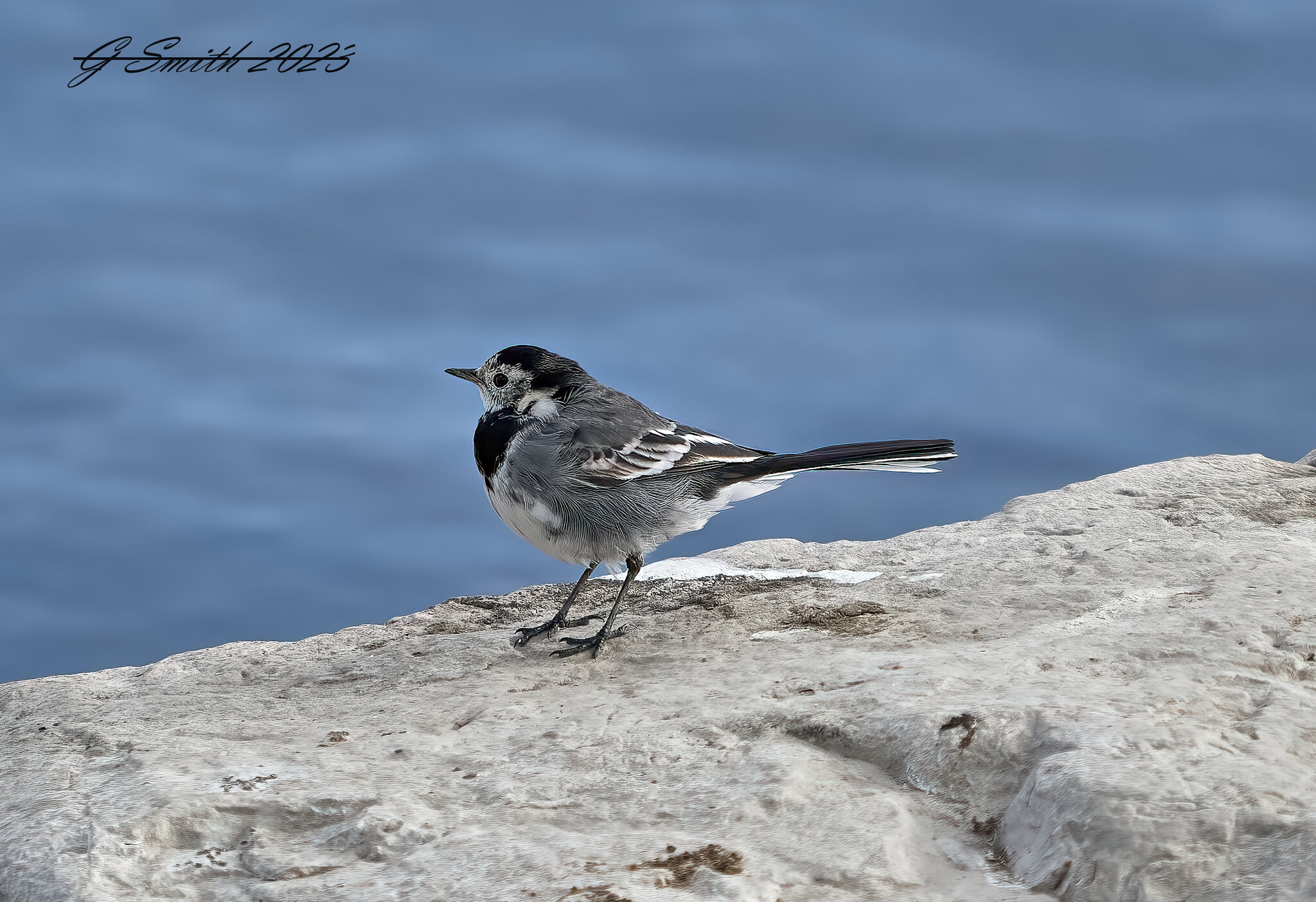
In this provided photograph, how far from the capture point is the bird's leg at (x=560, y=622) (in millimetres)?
5941

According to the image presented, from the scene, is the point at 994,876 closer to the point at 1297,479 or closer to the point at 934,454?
the point at 934,454

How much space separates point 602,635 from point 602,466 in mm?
843

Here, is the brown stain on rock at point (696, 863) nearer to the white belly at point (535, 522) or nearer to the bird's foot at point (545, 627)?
the white belly at point (535, 522)

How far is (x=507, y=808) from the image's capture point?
3727 millimetres

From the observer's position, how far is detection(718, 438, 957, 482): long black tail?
5.46 metres

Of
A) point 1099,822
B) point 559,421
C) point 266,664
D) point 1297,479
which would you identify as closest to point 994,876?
point 1099,822

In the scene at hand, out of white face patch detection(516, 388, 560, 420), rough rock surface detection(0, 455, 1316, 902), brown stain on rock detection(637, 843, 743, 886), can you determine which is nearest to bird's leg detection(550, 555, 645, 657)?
rough rock surface detection(0, 455, 1316, 902)

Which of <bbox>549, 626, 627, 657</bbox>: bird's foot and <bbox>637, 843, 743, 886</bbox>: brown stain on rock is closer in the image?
<bbox>637, 843, 743, 886</bbox>: brown stain on rock

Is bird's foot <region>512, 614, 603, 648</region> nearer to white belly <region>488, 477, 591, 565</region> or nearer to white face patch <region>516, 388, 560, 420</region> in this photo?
white belly <region>488, 477, 591, 565</region>

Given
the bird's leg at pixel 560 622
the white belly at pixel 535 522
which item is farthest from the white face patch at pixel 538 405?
the bird's leg at pixel 560 622

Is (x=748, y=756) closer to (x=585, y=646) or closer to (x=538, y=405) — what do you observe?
(x=585, y=646)

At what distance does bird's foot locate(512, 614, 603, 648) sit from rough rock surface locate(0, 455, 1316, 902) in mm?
111

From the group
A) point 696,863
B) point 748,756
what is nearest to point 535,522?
point 748,756

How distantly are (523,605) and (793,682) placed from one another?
2.76 m
